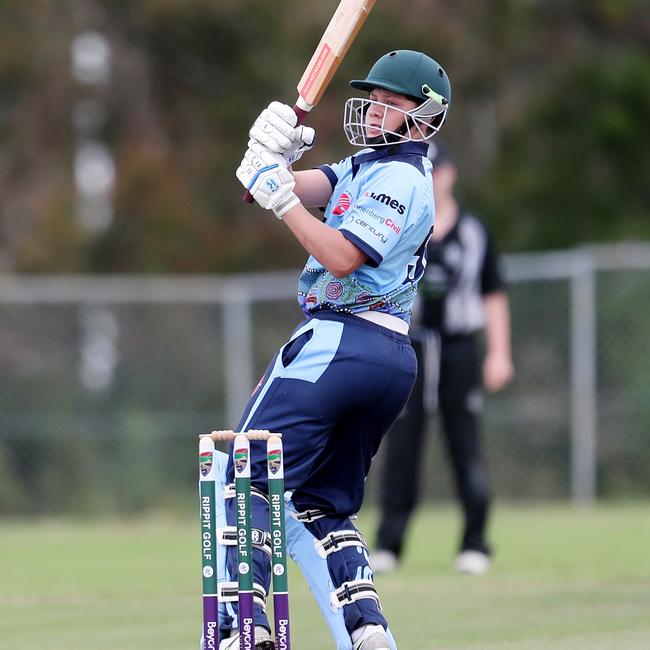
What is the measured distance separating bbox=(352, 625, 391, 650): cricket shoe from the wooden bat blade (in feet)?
5.94

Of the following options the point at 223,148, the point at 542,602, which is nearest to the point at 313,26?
the point at 223,148

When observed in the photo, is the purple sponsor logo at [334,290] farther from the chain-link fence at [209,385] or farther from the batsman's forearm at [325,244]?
the chain-link fence at [209,385]

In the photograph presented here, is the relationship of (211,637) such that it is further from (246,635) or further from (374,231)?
(374,231)

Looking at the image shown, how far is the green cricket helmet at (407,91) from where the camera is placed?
523 cm

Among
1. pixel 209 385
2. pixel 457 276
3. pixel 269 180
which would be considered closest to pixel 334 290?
pixel 269 180

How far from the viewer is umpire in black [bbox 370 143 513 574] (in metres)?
8.72

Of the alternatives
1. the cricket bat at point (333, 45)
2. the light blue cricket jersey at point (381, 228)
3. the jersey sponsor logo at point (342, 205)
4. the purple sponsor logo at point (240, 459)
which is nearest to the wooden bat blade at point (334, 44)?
the cricket bat at point (333, 45)

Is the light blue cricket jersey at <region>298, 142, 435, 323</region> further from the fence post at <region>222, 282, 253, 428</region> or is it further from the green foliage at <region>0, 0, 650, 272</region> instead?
the green foliage at <region>0, 0, 650, 272</region>

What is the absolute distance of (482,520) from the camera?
28.6 feet

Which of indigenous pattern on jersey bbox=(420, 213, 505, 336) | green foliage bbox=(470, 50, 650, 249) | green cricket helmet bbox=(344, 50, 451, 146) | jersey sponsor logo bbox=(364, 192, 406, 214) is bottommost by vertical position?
jersey sponsor logo bbox=(364, 192, 406, 214)

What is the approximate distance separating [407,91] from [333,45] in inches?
12.2

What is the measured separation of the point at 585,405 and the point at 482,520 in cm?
538

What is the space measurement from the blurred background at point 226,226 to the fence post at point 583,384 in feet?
0.07

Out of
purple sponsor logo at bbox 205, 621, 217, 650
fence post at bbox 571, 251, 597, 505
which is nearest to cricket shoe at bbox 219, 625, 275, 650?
purple sponsor logo at bbox 205, 621, 217, 650
